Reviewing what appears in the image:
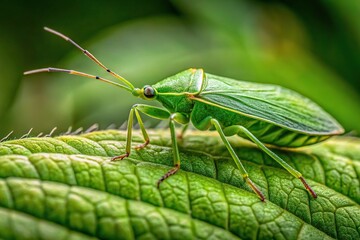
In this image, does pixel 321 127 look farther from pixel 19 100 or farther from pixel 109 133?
pixel 19 100

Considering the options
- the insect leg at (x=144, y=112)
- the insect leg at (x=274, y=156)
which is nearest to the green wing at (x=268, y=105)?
the insect leg at (x=274, y=156)

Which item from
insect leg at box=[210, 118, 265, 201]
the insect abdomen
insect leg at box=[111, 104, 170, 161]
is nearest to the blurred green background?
the insect abdomen

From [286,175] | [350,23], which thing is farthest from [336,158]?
[350,23]

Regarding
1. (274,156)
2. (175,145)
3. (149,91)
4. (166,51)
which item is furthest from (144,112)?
(166,51)

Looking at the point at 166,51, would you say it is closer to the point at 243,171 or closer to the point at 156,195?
the point at 243,171

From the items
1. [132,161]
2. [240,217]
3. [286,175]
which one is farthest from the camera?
[286,175]
